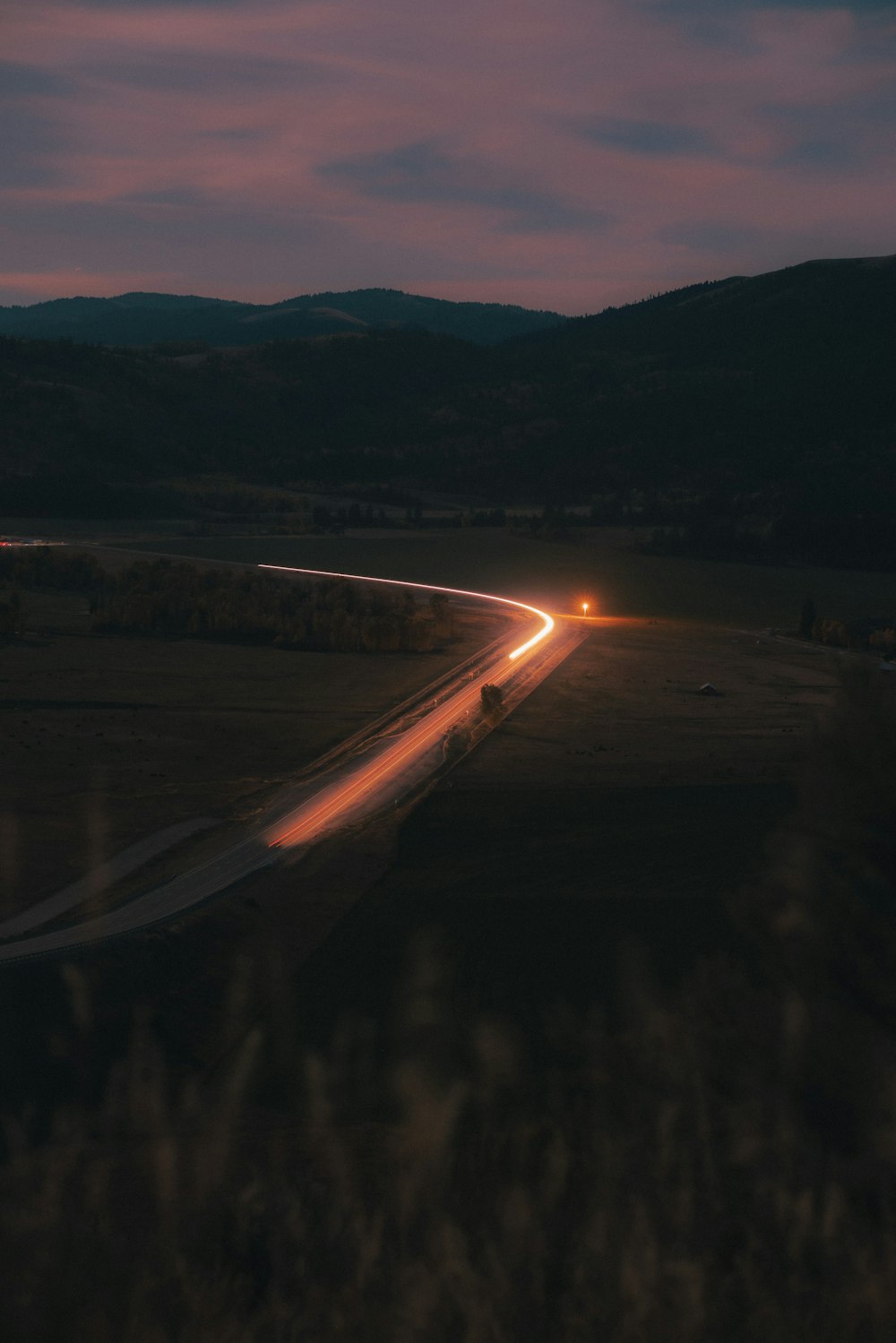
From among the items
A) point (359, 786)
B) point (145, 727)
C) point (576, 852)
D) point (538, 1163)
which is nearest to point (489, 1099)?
point (538, 1163)

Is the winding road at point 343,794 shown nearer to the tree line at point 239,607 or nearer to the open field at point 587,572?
the tree line at point 239,607

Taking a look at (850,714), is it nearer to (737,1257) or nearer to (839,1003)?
(839,1003)

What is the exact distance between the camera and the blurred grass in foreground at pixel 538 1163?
36.9 ft

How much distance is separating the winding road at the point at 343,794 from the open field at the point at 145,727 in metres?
1.47

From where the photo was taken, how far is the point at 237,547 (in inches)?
5007

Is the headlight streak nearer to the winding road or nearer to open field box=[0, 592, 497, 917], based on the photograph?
the winding road

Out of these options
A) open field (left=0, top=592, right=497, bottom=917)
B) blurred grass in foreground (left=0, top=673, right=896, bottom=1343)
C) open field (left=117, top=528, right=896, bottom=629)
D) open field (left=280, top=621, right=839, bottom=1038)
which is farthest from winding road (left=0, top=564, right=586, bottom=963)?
open field (left=117, top=528, right=896, bottom=629)

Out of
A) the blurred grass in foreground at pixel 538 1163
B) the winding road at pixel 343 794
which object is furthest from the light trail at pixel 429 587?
the blurred grass in foreground at pixel 538 1163

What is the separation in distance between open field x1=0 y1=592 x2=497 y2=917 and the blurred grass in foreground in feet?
34.2

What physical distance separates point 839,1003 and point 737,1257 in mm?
4830

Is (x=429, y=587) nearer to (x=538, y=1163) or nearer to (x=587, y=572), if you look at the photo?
(x=587, y=572)

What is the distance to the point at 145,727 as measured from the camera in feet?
155

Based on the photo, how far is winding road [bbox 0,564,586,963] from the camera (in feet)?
81.7

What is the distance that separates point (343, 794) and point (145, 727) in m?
13.5
